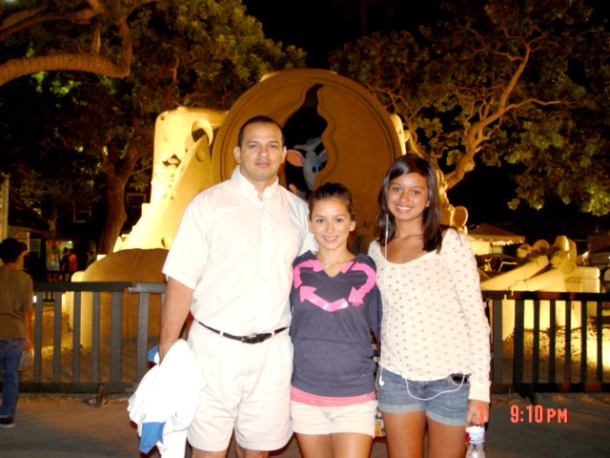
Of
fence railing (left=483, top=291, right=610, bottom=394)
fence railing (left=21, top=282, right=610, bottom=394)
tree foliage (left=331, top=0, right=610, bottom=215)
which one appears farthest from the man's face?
tree foliage (left=331, top=0, right=610, bottom=215)

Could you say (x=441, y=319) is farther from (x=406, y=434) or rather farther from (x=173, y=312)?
(x=173, y=312)

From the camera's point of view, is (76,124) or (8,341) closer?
(8,341)

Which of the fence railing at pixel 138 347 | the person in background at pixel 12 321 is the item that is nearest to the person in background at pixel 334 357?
the person in background at pixel 12 321

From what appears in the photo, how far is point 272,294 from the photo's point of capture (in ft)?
9.07

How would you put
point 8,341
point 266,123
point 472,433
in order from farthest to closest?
point 8,341, point 266,123, point 472,433

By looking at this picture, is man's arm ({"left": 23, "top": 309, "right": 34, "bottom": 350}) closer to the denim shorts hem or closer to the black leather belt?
the black leather belt

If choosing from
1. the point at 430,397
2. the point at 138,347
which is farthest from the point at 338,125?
the point at 430,397

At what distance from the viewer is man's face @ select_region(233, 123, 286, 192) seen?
2832 millimetres

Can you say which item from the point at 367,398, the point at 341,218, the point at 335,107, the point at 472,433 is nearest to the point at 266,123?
the point at 341,218

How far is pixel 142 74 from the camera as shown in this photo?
18.2 m

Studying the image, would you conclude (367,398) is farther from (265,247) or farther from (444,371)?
(265,247)

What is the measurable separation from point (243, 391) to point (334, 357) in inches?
17.7

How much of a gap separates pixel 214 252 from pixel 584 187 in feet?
59.9

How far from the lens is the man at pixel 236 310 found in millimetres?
2713
